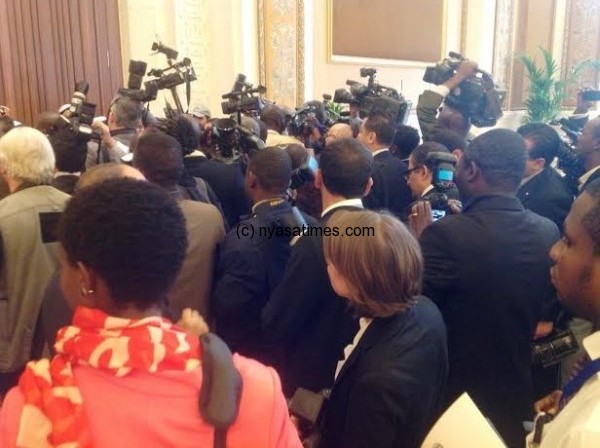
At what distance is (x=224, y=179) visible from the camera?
3.22 meters

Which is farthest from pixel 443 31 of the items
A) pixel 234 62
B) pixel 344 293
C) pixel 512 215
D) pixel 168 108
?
pixel 344 293

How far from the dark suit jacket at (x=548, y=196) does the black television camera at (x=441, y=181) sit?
0.53 metres

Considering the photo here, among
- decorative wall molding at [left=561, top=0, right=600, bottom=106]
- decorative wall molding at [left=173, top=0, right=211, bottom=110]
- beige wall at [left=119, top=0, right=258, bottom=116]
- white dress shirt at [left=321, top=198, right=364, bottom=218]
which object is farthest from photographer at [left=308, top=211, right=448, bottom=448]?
decorative wall molding at [left=561, top=0, right=600, bottom=106]

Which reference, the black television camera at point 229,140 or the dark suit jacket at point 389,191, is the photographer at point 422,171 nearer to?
the dark suit jacket at point 389,191

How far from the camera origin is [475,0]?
28.7 feet

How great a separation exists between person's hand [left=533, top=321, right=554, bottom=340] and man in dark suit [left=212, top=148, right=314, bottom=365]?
0.88 m

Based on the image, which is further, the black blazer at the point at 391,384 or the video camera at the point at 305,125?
the video camera at the point at 305,125

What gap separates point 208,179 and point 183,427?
2.40 m

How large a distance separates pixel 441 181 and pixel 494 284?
717 millimetres

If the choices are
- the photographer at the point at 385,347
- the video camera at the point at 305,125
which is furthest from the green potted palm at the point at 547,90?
the photographer at the point at 385,347

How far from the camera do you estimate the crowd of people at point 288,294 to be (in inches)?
35.7

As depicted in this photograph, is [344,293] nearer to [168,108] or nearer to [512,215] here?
[512,215]

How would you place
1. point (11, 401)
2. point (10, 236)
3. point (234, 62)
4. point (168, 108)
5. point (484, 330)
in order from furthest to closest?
point (234, 62) → point (168, 108) → point (10, 236) → point (484, 330) → point (11, 401)

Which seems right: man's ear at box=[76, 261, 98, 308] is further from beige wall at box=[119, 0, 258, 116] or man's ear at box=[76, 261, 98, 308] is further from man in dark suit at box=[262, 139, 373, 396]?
beige wall at box=[119, 0, 258, 116]
